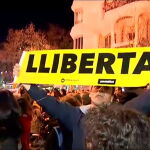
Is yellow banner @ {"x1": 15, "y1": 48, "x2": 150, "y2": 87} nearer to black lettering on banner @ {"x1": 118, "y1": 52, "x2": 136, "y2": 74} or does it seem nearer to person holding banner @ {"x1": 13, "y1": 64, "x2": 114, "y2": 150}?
black lettering on banner @ {"x1": 118, "y1": 52, "x2": 136, "y2": 74}

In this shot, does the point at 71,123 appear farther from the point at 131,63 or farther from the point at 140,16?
the point at 140,16

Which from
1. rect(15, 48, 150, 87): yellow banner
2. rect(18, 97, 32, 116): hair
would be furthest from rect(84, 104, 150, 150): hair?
rect(18, 97, 32, 116): hair

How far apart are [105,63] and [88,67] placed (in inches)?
5.5

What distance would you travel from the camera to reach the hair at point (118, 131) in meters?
1.51

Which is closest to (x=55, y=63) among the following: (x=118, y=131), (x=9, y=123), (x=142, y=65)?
(x=9, y=123)

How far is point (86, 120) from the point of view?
5.62 feet

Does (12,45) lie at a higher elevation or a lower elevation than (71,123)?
higher

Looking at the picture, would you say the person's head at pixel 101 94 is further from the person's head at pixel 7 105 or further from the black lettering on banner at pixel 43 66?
the person's head at pixel 7 105

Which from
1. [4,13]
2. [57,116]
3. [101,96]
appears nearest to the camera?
[57,116]

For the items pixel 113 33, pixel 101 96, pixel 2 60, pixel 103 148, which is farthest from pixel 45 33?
pixel 103 148

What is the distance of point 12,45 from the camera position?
86.8ft

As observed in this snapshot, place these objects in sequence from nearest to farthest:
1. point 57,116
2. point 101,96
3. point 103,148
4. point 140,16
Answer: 1. point 103,148
2. point 57,116
3. point 101,96
4. point 140,16

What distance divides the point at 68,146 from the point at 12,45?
23.9 metres

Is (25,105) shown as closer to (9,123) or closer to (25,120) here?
(25,120)
